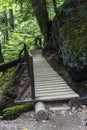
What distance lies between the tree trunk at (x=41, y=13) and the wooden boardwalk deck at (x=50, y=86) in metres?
3.46

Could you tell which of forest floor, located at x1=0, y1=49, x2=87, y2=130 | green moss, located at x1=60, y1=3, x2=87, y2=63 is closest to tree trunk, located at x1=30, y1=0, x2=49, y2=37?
green moss, located at x1=60, y1=3, x2=87, y2=63

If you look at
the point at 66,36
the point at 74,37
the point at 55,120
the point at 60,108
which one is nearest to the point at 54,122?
the point at 55,120

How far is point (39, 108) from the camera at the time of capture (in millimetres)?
6531

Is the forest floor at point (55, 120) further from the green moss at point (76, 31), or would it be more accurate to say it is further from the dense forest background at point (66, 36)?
the green moss at point (76, 31)

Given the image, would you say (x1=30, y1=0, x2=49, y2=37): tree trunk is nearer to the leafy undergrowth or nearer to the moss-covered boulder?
the moss-covered boulder

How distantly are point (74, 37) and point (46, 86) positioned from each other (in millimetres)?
2264

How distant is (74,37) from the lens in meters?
9.09

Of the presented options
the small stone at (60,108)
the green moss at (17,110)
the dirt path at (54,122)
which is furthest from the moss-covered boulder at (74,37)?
the green moss at (17,110)

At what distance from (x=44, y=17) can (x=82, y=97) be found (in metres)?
8.03

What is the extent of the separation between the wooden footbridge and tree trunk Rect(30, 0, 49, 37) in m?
3.63

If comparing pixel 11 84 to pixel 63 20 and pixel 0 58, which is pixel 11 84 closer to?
pixel 63 20

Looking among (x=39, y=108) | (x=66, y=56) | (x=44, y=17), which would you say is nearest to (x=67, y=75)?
(x=66, y=56)

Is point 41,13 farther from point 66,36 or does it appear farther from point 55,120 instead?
point 55,120

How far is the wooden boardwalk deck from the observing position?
748 centimetres
